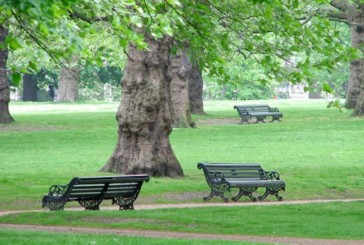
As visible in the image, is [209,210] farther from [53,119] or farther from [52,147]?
[53,119]

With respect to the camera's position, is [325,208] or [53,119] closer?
[325,208]

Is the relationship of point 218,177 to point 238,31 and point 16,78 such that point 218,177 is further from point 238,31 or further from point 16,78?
point 16,78

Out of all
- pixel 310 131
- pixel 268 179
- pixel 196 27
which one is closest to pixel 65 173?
pixel 268 179

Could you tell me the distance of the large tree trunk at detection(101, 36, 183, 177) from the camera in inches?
943

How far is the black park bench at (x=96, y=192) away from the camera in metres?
18.3

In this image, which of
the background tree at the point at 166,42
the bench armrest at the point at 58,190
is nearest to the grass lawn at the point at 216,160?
the bench armrest at the point at 58,190

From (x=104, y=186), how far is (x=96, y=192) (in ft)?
0.79

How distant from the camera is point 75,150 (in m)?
32.0

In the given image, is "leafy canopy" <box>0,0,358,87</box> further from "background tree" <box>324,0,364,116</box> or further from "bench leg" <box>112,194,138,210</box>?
"background tree" <box>324,0,364,116</box>

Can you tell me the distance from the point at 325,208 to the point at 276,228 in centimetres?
309

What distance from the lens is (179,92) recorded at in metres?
40.9

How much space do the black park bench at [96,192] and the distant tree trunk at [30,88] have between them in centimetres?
6797

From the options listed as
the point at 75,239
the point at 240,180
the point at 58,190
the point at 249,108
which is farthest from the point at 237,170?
the point at 249,108

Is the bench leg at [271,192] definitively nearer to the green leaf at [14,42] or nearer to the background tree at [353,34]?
the green leaf at [14,42]
